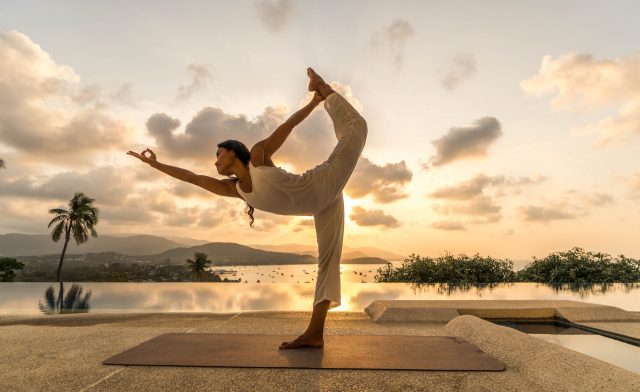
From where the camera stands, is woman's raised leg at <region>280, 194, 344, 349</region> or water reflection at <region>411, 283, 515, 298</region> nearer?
woman's raised leg at <region>280, 194, 344, 349</region>

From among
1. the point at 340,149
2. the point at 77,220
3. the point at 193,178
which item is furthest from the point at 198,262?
the point at 340,149

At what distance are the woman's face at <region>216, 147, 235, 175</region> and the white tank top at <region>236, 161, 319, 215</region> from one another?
20 centimetres

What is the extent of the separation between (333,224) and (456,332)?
181 centimetres

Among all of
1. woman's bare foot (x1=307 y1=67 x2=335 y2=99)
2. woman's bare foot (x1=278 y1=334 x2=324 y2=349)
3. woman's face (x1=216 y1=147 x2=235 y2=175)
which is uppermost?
woman's bare foot (x1=307 y1=67 x2=335 y2=99)

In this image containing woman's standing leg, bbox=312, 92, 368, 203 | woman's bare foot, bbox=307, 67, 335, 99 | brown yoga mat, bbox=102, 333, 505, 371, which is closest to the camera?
brown yoga mat, bbox=102, 333, 505, 371

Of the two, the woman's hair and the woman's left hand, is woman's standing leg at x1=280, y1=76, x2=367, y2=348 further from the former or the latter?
the woman's hair

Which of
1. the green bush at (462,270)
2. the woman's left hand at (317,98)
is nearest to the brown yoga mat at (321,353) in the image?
the woman's left hand at (317,98)

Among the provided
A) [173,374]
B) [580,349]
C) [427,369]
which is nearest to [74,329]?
[173,374]

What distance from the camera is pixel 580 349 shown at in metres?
3.88

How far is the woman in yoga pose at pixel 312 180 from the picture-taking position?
319cm

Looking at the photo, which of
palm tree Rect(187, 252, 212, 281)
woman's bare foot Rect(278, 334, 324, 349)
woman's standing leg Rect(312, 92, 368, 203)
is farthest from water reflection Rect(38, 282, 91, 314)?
palm tree Rect(187, 252, 212, 281)

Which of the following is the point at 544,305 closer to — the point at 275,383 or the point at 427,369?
the point at 427,369

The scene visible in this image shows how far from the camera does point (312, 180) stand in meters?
3.20

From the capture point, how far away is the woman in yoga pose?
3189 millimetres
